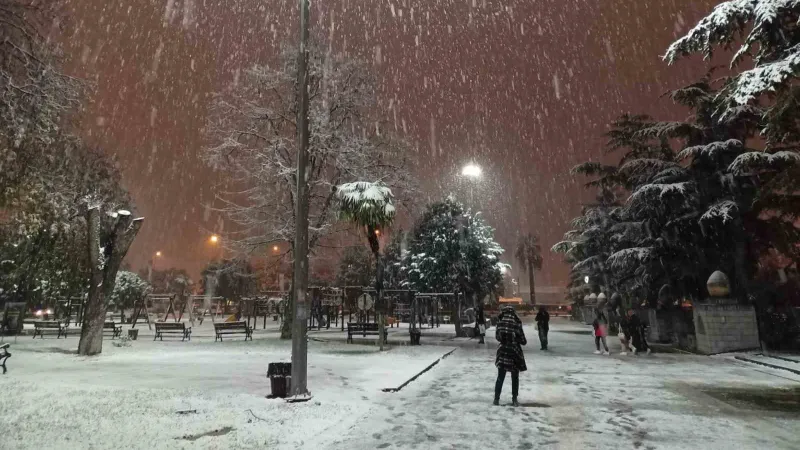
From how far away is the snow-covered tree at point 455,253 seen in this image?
42.9 metres

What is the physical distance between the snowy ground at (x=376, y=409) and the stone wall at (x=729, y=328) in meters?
4.43

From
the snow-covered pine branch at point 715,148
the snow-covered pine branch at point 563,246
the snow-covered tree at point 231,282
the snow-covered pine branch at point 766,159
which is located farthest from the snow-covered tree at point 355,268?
the snow-covered pine branch at point 766,159

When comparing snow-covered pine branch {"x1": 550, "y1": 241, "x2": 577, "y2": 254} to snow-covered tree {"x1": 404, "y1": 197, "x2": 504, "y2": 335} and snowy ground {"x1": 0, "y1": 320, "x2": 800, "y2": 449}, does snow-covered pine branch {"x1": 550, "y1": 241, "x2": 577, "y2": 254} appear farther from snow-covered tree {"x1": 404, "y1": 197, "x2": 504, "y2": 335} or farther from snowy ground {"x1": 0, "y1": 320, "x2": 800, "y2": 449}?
snowy ground {"x1": 0, "y1": 320, "x2": 800, "y2": 449}

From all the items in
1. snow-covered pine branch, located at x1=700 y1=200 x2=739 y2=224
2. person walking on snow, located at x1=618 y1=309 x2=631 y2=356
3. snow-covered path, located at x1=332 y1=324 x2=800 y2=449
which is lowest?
snow-covered path, located at x1=332 y1=324 x2=800 y2=449

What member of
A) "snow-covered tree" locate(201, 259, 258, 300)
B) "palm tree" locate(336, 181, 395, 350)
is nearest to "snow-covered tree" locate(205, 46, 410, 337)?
"palm tree" locate(336, 181, 395, 350)

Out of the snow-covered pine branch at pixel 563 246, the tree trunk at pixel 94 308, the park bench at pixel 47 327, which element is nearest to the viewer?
the tree trunk at pixel 94 308

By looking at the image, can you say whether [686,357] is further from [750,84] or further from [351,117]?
[351,117]

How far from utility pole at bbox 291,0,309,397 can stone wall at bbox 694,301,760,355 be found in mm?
17106

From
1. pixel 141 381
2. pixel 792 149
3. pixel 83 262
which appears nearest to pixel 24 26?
pixel 141 381

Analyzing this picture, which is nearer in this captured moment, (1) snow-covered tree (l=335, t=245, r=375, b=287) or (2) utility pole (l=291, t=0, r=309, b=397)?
(2) utility pole (l=291, t=0, r=309, b=397)

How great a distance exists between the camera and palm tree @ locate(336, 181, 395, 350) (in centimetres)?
1903

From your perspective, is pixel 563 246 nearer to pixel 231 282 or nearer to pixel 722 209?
pixel 722 209

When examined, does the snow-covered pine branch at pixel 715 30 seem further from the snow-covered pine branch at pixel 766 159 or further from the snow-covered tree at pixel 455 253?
the snow-covered tree at pixel 455 253

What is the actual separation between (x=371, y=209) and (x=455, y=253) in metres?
25.1
